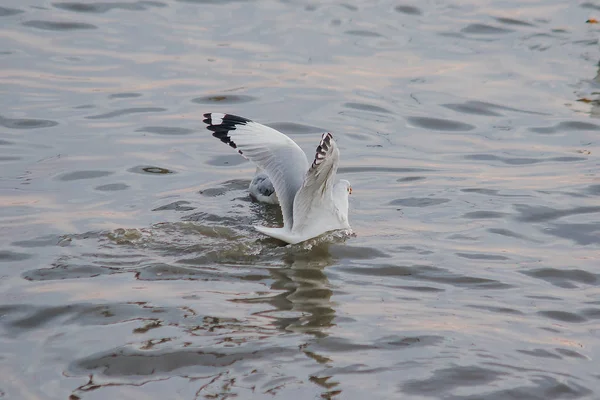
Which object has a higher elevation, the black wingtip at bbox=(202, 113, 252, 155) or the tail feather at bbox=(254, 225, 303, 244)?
the black wingtip at bbox=(202, 113, 252, 155)

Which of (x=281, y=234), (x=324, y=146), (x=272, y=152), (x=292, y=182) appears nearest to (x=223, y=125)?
(x=272, y=152)

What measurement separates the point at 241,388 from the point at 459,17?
11423mm

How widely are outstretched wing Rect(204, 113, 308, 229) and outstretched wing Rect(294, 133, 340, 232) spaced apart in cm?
19

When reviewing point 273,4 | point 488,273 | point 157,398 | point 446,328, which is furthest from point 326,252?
point 273,4

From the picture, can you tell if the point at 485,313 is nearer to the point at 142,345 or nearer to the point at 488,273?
the point at 488,273

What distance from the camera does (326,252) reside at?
7.52 meters

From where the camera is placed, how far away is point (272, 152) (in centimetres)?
811

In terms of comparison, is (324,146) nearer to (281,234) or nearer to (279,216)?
(281,234)

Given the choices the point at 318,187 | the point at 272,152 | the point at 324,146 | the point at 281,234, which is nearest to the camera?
the point at 324,146

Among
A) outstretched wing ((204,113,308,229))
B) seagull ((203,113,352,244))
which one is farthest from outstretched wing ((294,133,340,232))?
outstretched wing ((204,113,308,229))

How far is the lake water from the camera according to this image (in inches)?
213

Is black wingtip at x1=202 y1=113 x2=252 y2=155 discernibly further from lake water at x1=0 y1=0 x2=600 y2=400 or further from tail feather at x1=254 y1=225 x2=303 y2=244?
tail feather at x1=254 y1=225 x2=303 y2=244

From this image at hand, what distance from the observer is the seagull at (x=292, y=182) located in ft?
24.4

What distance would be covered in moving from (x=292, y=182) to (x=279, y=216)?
0.96 metres
